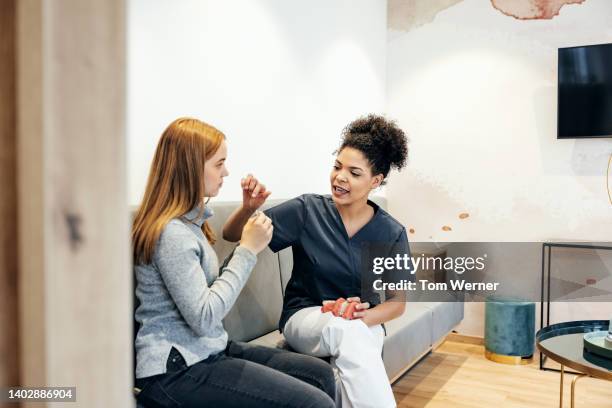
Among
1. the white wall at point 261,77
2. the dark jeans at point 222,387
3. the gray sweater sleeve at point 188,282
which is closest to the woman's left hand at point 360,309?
the dark jeans at point 222,387

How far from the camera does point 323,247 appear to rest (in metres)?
2.09

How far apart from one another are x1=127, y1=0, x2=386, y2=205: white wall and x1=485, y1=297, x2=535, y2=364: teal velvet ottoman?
4.52 ft

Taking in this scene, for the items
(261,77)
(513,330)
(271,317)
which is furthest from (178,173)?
(513,330)

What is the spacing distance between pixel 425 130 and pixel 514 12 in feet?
3.25

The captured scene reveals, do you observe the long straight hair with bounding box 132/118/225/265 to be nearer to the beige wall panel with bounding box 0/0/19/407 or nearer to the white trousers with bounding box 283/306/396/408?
the white trousers with bounding box 283/306/396/408

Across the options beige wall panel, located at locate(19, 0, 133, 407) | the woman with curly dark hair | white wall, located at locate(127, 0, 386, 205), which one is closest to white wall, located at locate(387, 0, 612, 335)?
white wall, located at locate(127, 0, 386, 205)

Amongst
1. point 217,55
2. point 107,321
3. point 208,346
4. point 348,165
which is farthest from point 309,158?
point 107,321

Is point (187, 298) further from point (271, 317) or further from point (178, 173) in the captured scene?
point (271, 317)

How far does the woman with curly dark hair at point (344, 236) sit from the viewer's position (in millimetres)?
1995

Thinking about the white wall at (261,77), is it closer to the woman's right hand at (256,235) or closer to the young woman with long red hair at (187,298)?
the young woman with long red hair at (187,298)

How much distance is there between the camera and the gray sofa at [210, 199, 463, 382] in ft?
7.35

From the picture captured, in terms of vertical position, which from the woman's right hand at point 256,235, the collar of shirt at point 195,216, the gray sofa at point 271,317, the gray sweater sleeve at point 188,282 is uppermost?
the collar of shirt at point 195,216

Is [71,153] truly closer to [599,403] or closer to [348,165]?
[348,165]

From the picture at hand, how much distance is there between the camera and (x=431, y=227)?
4090mm
